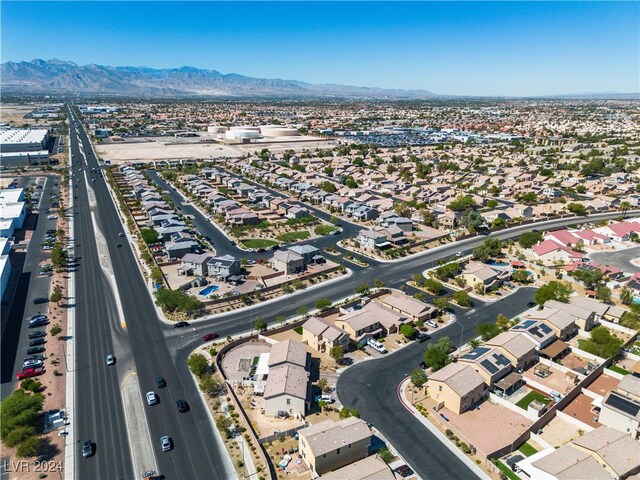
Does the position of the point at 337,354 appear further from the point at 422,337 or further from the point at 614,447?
the point at 614,447

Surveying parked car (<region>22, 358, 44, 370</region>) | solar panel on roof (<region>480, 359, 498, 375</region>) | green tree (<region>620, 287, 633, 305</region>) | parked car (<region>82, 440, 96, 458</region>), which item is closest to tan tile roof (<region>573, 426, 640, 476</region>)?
solar panel on roof (<region>480, 359, 498, 375</region>)

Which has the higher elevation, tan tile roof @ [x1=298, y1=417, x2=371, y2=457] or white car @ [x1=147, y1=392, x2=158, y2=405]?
tan tile roof @ [x1=298, y1=417, x2=371, y2=457]

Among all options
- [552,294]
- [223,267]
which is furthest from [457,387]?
[223,267]

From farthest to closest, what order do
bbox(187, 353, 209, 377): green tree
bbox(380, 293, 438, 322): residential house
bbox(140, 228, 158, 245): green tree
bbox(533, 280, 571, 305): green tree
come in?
bbox(140, 228, 158, 245): green tree
bbox(533, 280, 571, 305): green tree
bbox(380, 293, 438, 322): residential house
bbox(187, 353, 209, 377): green tree

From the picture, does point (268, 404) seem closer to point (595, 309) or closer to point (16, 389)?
point (16, 389)

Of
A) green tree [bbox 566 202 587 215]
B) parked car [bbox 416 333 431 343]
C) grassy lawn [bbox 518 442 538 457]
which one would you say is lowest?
grassy lawn [bbox 518 442 538 457]

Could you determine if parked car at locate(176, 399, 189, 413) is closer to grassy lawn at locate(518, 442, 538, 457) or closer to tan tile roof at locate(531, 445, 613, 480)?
tan tile roof at locate(531, 445, 613, 480)

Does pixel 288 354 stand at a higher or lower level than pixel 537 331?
higher

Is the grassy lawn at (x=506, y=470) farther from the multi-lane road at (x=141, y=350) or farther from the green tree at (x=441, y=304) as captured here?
the green tree at (x=441, y=304)
